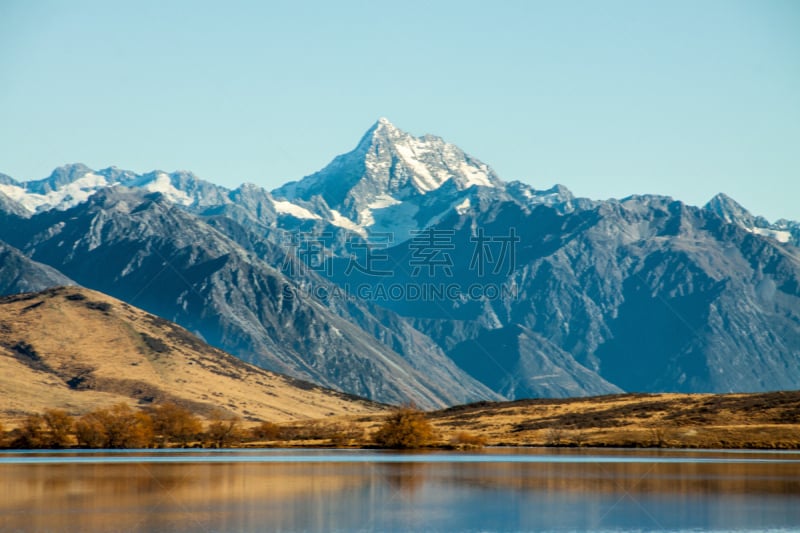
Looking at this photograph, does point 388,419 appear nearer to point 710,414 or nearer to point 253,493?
point 710,414

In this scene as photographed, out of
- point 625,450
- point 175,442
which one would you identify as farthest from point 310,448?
point 625,450

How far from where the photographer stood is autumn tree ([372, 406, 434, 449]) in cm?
17500

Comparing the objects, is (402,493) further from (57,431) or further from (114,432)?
(57,431)

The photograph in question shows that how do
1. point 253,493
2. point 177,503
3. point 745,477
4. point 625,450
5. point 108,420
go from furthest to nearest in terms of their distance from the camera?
point 108,420, point 625,450, point 745,477, point 253,493, point 177,503

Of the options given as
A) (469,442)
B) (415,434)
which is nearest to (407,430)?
(415,434)

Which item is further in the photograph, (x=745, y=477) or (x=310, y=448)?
(x=310, y=448)

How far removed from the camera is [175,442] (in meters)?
190

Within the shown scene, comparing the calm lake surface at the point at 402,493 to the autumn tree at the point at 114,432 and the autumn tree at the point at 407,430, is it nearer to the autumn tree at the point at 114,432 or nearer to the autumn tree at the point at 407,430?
the autumn tree at the point at 407,430

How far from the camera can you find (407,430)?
17550 centimetres

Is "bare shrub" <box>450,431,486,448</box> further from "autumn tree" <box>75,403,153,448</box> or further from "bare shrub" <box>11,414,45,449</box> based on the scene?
"bare shrub" <box>11,414,45,449</box>

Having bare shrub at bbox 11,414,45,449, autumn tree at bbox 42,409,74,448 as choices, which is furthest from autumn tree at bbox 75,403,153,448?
bare shrub at bbox 11,414,45,449

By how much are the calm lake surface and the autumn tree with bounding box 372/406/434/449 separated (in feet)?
98.1

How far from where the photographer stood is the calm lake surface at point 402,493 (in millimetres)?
77875

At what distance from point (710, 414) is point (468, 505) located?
4767 inches
